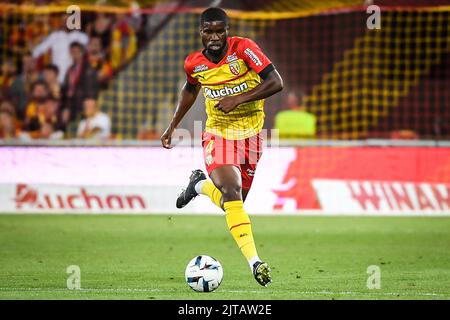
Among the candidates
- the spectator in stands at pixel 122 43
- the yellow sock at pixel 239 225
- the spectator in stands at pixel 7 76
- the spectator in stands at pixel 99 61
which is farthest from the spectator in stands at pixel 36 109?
the yellow sock at pixel 239 225

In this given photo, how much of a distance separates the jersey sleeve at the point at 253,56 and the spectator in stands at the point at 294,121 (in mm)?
8241

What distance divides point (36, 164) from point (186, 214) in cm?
243

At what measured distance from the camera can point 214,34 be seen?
8.58m

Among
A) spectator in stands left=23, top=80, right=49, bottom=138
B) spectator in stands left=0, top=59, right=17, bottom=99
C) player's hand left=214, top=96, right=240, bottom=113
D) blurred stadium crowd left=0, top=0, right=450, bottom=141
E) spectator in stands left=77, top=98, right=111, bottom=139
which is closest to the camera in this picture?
player's hand left=214, top=96, right=240, bottom=113

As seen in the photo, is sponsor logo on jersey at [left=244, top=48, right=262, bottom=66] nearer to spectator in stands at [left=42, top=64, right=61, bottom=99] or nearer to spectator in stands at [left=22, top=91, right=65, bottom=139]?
spectator in stands at [left=22, top=91, right=65, bottom=139]

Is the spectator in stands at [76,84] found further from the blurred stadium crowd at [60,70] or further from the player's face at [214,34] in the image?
the player's face at [214,34]

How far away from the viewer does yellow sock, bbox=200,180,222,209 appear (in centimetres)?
896

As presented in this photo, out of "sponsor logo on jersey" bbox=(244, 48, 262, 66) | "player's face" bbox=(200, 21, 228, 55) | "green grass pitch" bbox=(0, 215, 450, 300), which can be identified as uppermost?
"player's face" bbox=(200, 21, 228, 55)

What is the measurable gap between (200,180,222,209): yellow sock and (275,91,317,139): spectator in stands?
25.5 feet

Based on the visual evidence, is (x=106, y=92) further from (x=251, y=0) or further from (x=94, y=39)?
(x=251, y=0)

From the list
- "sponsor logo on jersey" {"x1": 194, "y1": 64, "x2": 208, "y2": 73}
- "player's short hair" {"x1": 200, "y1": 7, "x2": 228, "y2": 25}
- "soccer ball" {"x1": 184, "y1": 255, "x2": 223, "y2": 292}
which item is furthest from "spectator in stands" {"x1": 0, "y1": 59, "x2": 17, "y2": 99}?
"soccer ball" {"x1": 184, "y1": 255, "x2": 223, "y2": 292}

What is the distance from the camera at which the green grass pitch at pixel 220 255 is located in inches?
→ 321
